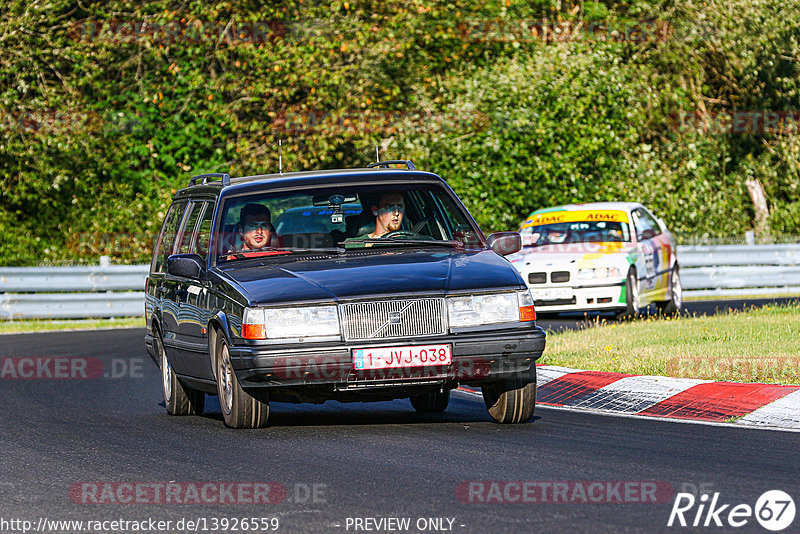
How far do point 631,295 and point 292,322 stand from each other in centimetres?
1120

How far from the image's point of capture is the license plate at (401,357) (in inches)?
319

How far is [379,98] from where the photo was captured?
28953mm

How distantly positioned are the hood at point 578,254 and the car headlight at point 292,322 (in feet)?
36.4

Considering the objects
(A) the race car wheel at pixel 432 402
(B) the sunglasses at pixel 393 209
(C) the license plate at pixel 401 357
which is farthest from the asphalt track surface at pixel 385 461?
(B) the sunglasses at pixel 393 209

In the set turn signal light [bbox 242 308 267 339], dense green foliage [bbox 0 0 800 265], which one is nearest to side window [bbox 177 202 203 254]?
turn signal light [bbox 242 308 267 339]

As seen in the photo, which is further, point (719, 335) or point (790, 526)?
point (719, 335)

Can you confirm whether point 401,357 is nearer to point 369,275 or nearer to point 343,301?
point 343,301

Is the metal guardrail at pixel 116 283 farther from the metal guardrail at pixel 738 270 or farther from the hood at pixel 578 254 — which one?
the hood at pixel 578 254

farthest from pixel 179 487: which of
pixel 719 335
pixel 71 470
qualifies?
pixel 719 335

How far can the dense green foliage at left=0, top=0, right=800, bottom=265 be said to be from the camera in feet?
89.5

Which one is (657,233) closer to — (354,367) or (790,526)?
(354,367)

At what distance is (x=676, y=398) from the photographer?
9656 mm

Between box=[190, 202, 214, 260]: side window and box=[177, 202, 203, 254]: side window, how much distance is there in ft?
0.66

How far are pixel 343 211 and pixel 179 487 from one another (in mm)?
3158
